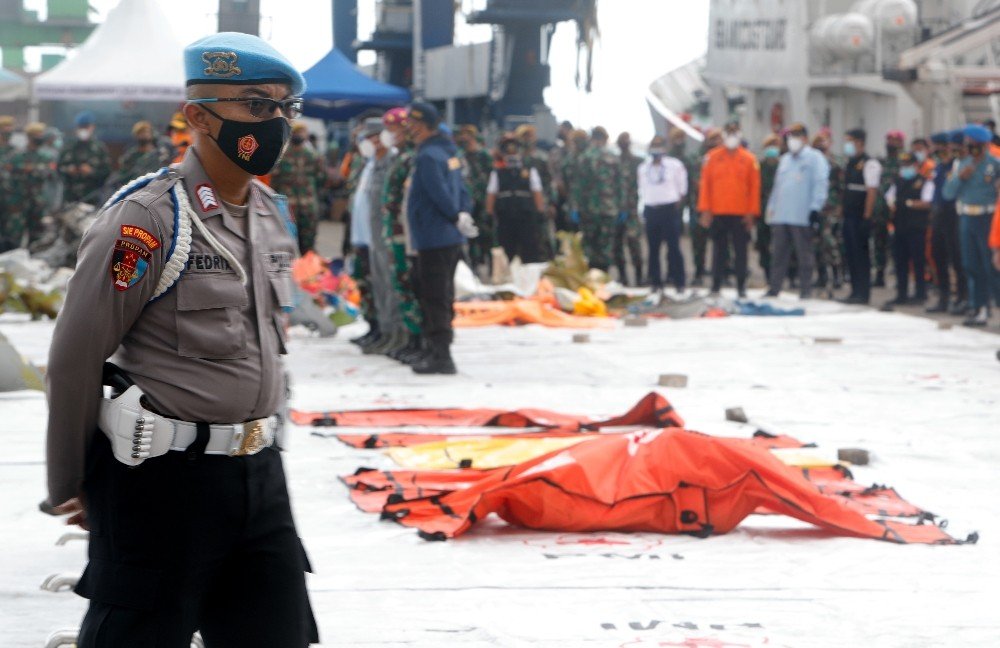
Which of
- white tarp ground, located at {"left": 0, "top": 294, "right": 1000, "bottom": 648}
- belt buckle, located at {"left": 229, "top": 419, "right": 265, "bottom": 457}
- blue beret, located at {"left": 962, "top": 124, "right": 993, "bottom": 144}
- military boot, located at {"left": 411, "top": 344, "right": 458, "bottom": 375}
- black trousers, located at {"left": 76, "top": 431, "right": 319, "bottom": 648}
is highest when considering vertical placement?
blue beret, located at {"left": 962, "top": 124, "right": 993, "bottom": 144}

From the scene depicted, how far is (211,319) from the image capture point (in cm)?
314

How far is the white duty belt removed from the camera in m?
3.04

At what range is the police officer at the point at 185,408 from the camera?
9.95ft

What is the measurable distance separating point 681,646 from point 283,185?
11.3m

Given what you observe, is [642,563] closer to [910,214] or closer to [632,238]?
[910,214]

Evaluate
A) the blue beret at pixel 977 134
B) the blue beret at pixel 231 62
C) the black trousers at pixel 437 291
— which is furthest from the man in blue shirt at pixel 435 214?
the blue beret at pixel 231 62

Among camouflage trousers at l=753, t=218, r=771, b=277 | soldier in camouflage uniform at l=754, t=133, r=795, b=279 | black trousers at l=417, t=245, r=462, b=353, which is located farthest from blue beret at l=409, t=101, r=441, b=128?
camouflage trousers at l=753, t=218, r=771, b=277

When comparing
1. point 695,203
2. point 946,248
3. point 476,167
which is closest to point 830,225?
point 946,248

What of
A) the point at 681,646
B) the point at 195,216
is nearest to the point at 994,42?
the point at 681,646

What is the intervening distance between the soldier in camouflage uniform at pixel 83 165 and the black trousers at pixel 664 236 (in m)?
7.22

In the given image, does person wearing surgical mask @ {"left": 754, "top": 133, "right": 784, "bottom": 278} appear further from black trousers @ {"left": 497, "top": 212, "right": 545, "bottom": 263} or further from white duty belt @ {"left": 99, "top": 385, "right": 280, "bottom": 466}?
white duty belt @ {"left": 99, "top": 385, "right": 280, "bottom": 466}

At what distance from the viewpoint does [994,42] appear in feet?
78.6

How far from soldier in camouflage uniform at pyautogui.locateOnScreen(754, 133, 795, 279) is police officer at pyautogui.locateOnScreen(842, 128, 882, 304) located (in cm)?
183

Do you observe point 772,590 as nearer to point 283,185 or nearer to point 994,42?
point 283,185
